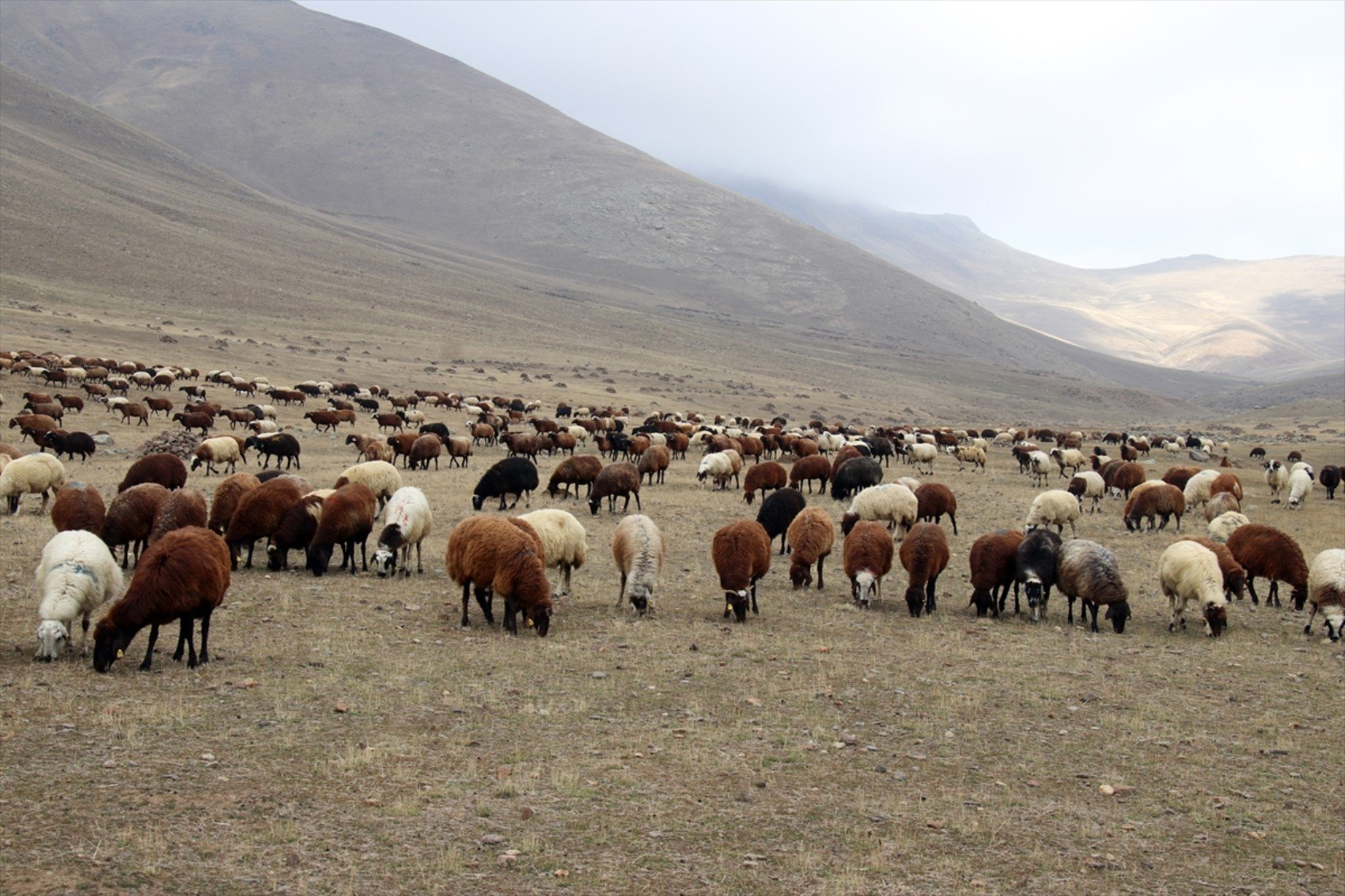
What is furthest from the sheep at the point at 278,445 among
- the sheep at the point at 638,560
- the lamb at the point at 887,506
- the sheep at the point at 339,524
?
the lamb at the point at 887,506

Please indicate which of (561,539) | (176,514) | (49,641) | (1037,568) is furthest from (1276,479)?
(49,641)

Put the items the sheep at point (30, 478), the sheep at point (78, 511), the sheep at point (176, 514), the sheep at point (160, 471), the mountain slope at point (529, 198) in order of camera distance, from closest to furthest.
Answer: the sheep at point (176, 514) → the sheep at point (78, 511) → the sheep at point (30, 478) → the sheep at point (160, 471) → the mountain slope at point (529, 198)

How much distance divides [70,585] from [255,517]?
14.8ft

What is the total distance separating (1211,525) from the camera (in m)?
20.1

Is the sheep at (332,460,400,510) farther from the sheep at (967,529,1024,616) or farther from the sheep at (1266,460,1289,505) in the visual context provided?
the sheep at (1266,460,1289,505)

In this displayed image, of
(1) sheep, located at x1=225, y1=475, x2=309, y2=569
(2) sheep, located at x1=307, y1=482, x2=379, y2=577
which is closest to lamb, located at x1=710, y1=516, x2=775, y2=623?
(2) sheep, located at x1=307, y1=482, x2=379, y2=577

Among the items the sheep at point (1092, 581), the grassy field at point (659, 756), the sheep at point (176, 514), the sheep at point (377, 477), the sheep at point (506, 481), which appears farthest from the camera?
the sheep at point (506, 481)

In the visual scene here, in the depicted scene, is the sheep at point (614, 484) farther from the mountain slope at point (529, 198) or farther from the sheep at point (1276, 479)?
the mountain slope at point (529, 198)

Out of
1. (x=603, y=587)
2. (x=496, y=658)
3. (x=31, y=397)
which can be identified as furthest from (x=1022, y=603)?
(x=31, y=397)

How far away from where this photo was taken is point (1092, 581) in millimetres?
13977

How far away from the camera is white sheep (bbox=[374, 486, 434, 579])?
1442 cm

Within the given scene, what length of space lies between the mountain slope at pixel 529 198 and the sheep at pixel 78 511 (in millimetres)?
104711

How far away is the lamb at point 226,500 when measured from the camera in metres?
14.9

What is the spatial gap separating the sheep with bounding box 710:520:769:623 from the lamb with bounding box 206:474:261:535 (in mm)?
7278
